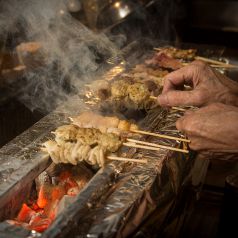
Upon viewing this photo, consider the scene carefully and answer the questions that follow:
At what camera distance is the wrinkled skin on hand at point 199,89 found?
4090 millimetres

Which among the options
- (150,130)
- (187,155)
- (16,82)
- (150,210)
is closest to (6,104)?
(16,82)

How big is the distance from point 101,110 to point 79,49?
2122mm

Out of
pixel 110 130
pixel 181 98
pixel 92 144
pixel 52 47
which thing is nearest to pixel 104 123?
pixel 110 130

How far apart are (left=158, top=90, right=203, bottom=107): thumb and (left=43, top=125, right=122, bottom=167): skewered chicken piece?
3.15 ft

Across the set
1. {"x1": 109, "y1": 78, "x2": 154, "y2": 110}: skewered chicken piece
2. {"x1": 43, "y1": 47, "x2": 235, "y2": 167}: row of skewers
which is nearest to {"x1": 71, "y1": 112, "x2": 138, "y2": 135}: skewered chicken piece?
{"x1": 43, "y1": 47, "x2": 235, "y2": 167}: row of skewers

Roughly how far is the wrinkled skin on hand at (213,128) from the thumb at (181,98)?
546 millimetres

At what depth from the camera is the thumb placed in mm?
4059

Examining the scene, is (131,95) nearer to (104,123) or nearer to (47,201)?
(104,123)

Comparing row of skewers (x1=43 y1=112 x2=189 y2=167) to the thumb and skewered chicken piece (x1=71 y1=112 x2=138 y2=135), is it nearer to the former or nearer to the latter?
skewered chicken piece (x1=71 y1=112 x2=138 y2=135)

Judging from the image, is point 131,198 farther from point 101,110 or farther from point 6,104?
point 6,104

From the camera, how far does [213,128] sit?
3.35 metres

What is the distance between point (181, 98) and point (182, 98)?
1 centimetres

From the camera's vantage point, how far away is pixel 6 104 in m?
5.72

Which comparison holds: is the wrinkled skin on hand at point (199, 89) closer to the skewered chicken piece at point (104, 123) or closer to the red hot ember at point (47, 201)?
the skewered chicken piece at point (104, 123)
